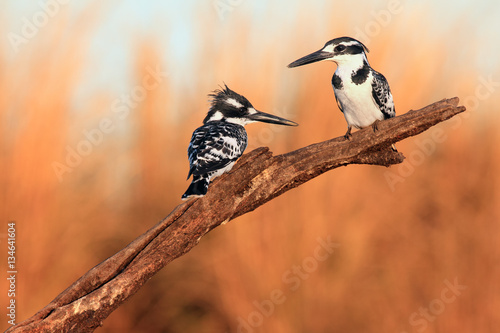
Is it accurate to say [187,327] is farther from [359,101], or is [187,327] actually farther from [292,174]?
[359,101]

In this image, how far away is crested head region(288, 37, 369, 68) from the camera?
487cm

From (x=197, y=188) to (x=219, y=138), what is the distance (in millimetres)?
548

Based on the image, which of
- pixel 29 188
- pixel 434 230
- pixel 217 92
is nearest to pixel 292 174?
pixel 217 92

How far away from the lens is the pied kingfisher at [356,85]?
479 cm

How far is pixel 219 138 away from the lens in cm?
445

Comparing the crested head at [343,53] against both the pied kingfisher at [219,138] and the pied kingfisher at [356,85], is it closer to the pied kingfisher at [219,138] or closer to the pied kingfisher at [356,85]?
the pied kingfisher at [356,85]

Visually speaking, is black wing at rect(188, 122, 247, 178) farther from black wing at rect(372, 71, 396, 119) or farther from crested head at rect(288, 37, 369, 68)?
black wing at rect(372, 71, 396, 119)

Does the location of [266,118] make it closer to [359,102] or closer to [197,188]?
[359,102]

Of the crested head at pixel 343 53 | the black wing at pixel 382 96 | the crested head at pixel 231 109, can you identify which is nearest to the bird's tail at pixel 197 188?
the crested head at pixel 231 109

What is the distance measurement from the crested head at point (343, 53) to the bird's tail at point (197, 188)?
1539 mm

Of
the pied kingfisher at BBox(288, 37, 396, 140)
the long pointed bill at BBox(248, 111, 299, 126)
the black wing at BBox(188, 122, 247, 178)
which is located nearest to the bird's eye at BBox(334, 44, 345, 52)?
the pied kingfisher at BBox(288, 37, 396, 140)

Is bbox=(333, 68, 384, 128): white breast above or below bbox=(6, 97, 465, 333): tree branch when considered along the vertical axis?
above

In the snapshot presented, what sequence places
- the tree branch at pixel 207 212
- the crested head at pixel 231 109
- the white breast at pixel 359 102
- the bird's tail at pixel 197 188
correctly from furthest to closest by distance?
the crested head at pixel 231 109 → the white breast at pixel 359 102 → the bird's tail at pixel 197 188 → the tree branch at pixel 207 212

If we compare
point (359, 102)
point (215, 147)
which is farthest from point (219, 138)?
point (359, 102)
